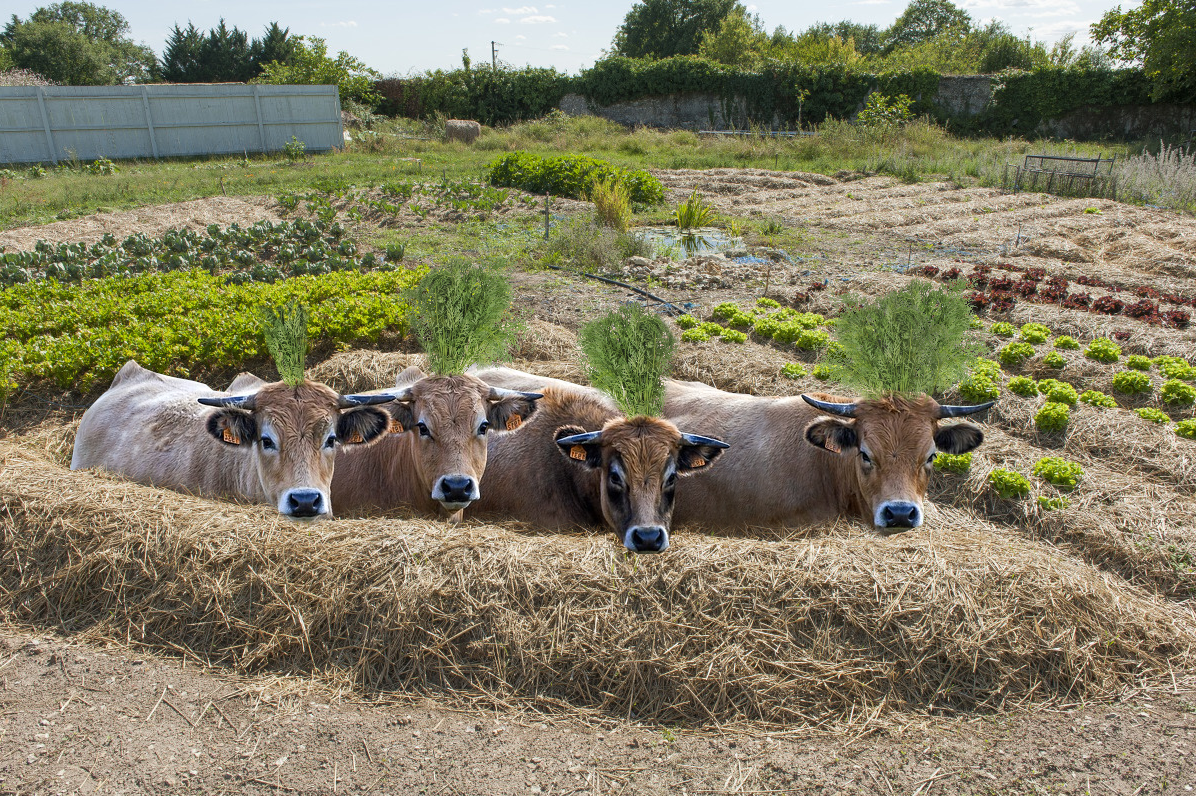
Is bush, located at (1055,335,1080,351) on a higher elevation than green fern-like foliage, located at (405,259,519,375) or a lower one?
lower

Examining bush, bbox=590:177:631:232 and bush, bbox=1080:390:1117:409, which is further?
bush, bbox=590:177:631:232

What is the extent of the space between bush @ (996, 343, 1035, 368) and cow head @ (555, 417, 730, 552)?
5.49m

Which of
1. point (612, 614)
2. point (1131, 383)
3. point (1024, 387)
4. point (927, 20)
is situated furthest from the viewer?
point (927, 20)

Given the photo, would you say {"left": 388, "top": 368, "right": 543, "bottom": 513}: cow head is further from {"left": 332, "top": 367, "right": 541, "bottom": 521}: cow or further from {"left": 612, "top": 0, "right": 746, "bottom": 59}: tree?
{"left": 612, "top": 0, "right": 746, "bottom": 59}: tree

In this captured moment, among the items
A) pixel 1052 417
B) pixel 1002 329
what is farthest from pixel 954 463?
pixel 1002 329

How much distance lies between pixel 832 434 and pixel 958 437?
3.09 feet

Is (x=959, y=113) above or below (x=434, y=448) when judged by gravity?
above

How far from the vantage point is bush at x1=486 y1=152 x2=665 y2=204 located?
19.5 meters

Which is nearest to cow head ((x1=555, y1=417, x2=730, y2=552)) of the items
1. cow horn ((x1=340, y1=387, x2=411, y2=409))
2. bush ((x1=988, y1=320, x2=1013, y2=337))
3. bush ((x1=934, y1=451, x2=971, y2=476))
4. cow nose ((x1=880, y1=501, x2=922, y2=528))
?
cow nose ((x1=880, y1=501, x2=922, y2=528))

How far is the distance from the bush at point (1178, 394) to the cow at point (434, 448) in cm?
687

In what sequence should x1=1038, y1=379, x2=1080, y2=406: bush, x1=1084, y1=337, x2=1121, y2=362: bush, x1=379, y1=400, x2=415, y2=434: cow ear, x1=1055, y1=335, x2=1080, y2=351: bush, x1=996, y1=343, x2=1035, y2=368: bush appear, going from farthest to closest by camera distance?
x1=1055, y1=335, x2=1080, y2=351: bush → x1=996, y1=343, x2=1035, y2=368: bush → x1=1084, y1=337, x2=1121, y2=362: bush → x1=1038, y1=379, x2=1080, y2=406: bush → x1=379, y1=400, x2=415, y2=434: cow ear

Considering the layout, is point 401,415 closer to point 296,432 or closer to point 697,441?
point 296,432

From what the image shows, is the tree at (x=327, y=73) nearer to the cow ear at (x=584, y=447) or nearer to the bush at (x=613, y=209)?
the bush at (x=613, y=209)

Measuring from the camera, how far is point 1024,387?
7.54m
